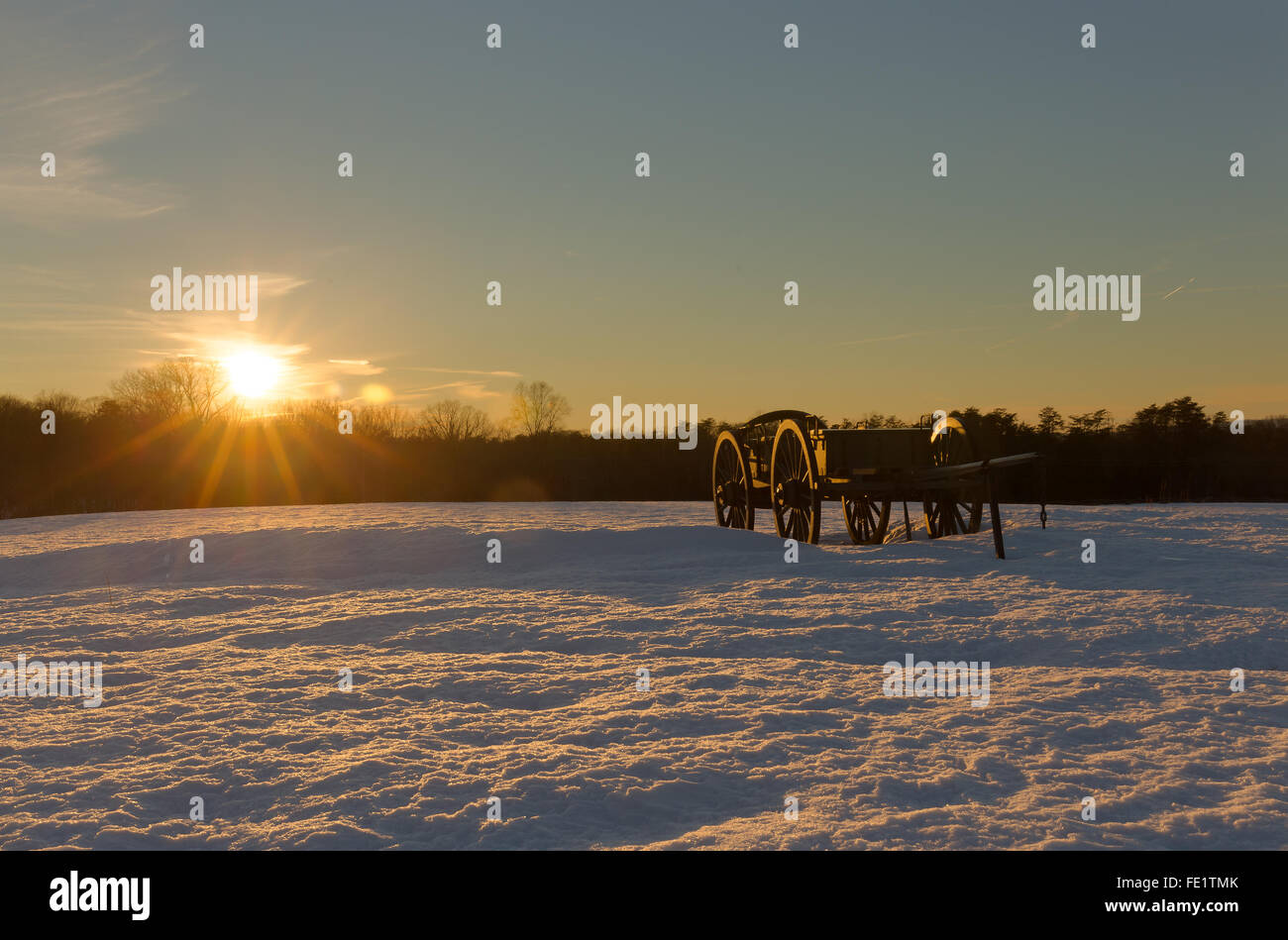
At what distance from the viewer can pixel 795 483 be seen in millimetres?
14336

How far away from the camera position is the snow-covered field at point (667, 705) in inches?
158

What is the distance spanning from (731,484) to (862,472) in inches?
184

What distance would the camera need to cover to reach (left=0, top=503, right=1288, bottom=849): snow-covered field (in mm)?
4004

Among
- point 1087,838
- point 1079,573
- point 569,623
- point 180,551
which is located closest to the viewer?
point 1087,838

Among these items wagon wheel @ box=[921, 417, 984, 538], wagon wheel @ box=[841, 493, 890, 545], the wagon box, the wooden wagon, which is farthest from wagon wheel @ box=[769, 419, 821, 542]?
wagon wheel @ box=[921, 417, 984, 538]

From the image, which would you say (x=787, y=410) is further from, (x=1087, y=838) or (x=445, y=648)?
(x=1087, y=838)

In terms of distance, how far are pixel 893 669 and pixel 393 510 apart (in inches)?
634

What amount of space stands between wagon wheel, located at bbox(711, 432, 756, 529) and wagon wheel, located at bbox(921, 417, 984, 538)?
10.2 feet

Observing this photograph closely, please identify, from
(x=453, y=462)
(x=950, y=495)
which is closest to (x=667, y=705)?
(x=950, y=495)

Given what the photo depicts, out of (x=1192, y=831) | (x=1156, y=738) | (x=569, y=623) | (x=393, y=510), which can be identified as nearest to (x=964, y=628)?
(x=1156, y=738)

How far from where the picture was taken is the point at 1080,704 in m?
5.74

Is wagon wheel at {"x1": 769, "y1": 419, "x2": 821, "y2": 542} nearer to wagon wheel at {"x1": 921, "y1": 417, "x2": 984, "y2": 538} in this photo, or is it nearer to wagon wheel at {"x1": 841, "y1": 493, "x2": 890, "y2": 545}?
wagon wheel at {"x1": 841, "y1": 493, "x2": 890, "y2": 545}

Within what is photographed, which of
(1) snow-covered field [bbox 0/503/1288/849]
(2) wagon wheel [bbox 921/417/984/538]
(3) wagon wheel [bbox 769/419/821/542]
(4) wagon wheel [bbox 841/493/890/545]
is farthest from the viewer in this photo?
(4) wagon wheel [bbox 841/493/890/545]

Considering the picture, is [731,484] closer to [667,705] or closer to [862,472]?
[862,472]
